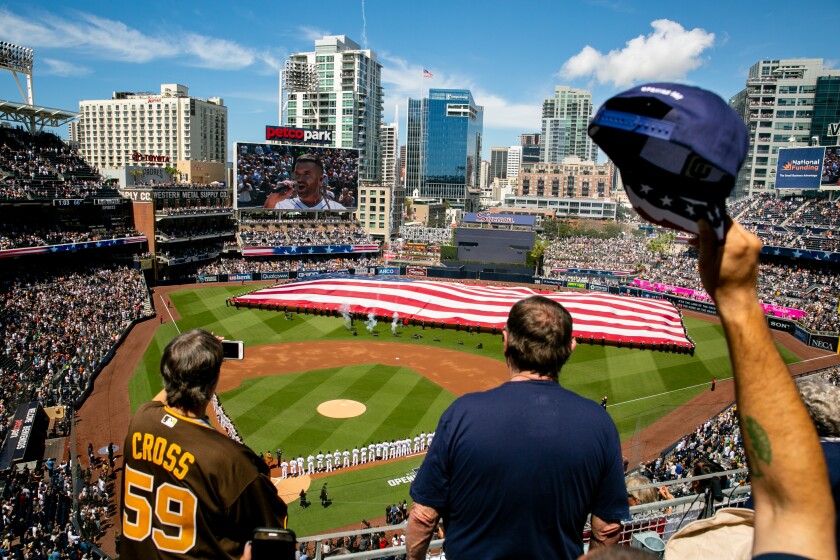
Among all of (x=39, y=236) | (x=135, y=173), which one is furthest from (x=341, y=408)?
(x=135, y=173)

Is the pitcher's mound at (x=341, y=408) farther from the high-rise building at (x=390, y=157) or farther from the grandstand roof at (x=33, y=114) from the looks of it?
the high-rise building at (x=390, y=157)

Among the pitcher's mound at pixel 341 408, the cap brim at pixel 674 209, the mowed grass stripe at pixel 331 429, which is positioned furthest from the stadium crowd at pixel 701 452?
the cap brim at pixel 674 209

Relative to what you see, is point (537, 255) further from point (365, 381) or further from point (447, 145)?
point (447, 145)

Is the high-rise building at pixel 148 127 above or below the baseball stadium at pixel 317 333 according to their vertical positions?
above

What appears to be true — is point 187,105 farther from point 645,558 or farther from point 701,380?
point 645,558

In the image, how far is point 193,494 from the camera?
329cm

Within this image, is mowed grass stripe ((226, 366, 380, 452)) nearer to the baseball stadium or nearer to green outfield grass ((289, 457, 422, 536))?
the baseball stadium

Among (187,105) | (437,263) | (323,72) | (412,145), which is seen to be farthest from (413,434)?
(412,145)

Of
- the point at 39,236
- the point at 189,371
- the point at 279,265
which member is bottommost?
the point at 279,265

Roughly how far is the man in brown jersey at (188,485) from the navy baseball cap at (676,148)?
2.63 metres

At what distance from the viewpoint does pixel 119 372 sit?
31.2 metres

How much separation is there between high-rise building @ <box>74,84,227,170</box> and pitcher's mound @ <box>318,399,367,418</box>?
404 ft

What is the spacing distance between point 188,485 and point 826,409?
3.37m

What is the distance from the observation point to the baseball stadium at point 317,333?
19.3 metres
